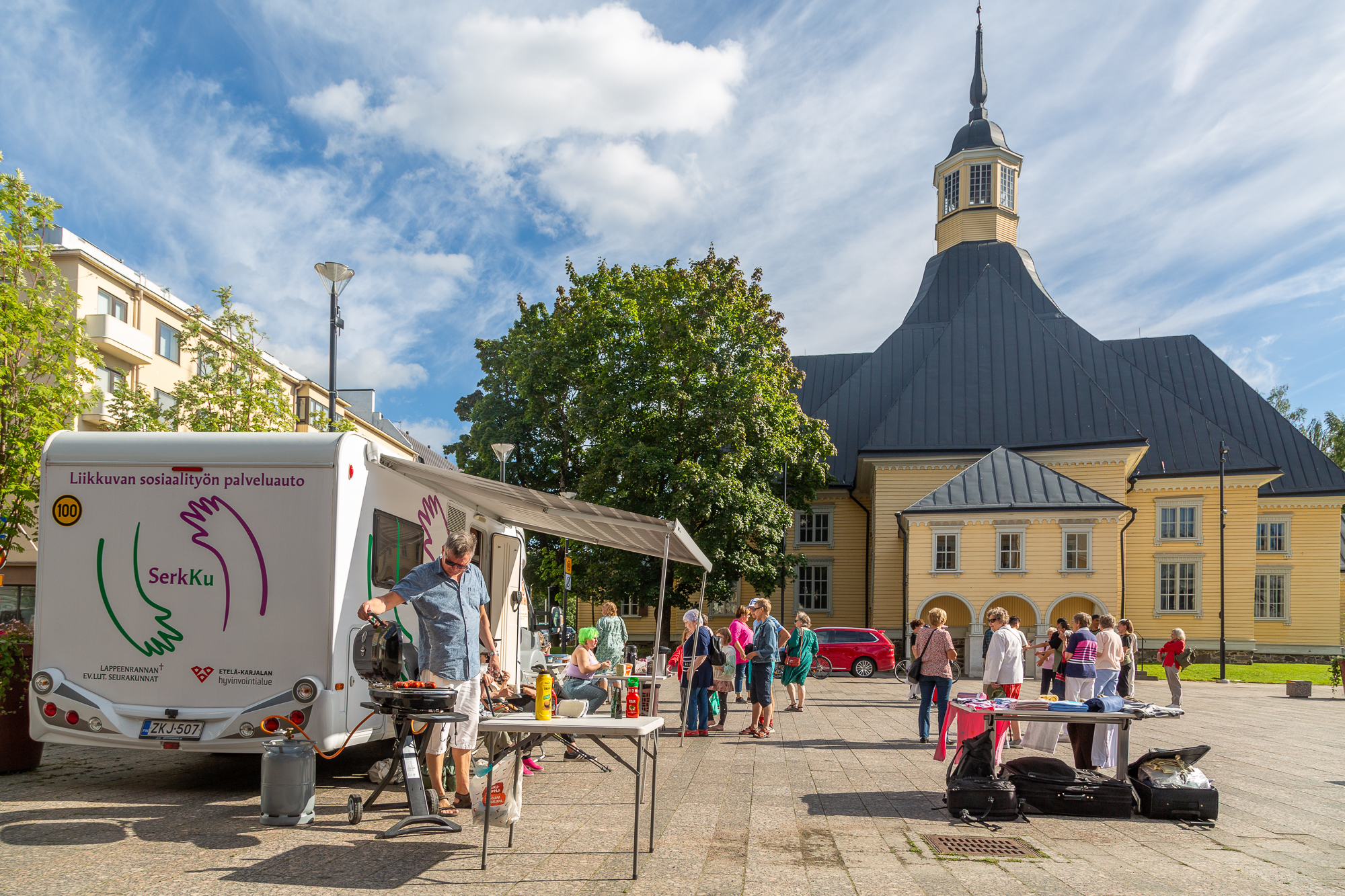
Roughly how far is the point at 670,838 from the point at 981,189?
151ft

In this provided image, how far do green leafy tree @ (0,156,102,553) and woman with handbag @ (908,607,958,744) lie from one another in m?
11.0

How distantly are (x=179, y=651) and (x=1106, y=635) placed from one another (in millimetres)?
11681

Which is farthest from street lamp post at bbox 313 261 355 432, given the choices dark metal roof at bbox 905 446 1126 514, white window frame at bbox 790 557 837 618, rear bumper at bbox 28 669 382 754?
white window frame at bbox 790 557 837 618

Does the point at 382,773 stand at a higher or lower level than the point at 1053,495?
lower

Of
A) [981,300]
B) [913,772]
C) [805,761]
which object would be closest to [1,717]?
[805,761]

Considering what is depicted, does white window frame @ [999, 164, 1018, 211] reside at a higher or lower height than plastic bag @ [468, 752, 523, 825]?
higher

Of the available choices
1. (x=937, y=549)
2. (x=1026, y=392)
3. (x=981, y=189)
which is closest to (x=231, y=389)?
(x=937, y=549)

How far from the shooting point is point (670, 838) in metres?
6.38

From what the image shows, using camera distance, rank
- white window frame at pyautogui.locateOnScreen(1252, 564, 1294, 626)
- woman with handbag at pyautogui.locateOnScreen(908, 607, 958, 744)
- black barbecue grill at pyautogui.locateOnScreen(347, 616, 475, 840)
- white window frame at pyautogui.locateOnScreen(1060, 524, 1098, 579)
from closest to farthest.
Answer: black barbecue grill at pyautogui.locateOnScreen(347, 616, 475, 840) < woman with handbag at pyautogui.locateOnScreen(908, 607, 958, 744) < white window frame at pyautogui.locateOnScreen(1060, 524, 1098, 579) < white window frame at pyautogui.locateOnScreen(1252, 564, 1294, 626)

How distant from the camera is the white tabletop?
5.48 meters

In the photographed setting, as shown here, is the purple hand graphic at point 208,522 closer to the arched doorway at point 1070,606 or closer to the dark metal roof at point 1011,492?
the dark metal roof at point 1011,492

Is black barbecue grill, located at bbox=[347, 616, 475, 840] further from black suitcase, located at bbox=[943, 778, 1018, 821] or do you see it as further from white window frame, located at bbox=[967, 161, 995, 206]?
white window frame, located at bbox=[967, 161, 995, 206]

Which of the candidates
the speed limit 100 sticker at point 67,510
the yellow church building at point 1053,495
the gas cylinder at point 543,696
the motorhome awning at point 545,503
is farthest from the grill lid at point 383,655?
the yellow church building at point 1053,495

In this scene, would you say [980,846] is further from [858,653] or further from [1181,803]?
[858,653]
